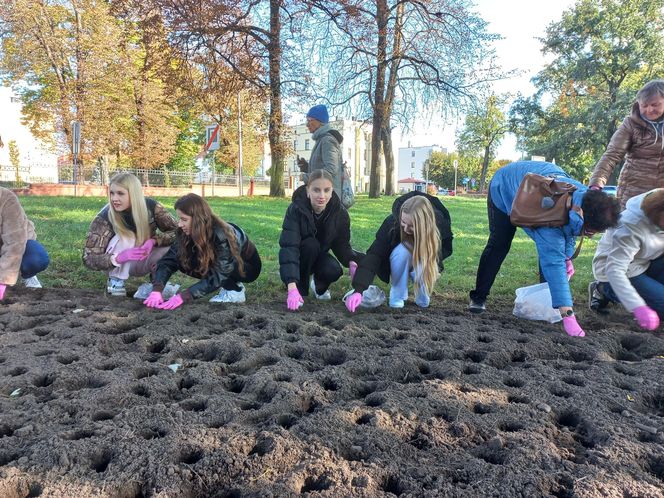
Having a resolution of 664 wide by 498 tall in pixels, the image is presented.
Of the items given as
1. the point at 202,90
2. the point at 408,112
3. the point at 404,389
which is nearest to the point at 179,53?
the point at 202,90

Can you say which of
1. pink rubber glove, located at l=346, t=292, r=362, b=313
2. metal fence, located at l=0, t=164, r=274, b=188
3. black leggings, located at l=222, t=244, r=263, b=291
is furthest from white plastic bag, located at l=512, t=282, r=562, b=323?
metal fence, located at l=0, t=164, r=274, b=188

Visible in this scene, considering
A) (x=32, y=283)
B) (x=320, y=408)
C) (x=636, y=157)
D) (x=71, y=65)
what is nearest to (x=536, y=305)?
(x=636, y=157)

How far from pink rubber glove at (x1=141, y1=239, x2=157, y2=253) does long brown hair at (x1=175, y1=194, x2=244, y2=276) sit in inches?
19.4

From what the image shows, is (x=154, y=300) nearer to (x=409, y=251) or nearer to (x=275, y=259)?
(x=409, y=251)

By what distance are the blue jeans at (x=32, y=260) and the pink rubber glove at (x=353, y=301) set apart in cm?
270

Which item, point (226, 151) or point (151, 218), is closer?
point (151, 218)

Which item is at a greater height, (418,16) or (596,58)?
(596,58)

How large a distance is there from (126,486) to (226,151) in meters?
36.7

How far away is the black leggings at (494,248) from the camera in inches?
151

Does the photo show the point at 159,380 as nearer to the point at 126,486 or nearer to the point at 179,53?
the point at 126,486

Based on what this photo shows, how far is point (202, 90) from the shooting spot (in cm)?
1633

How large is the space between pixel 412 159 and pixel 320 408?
90710mm

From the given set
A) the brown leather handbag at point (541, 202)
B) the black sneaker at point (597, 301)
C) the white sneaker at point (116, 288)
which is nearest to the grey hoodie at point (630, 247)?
the black sneaker at point (597, 301)

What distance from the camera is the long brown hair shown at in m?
3.65
